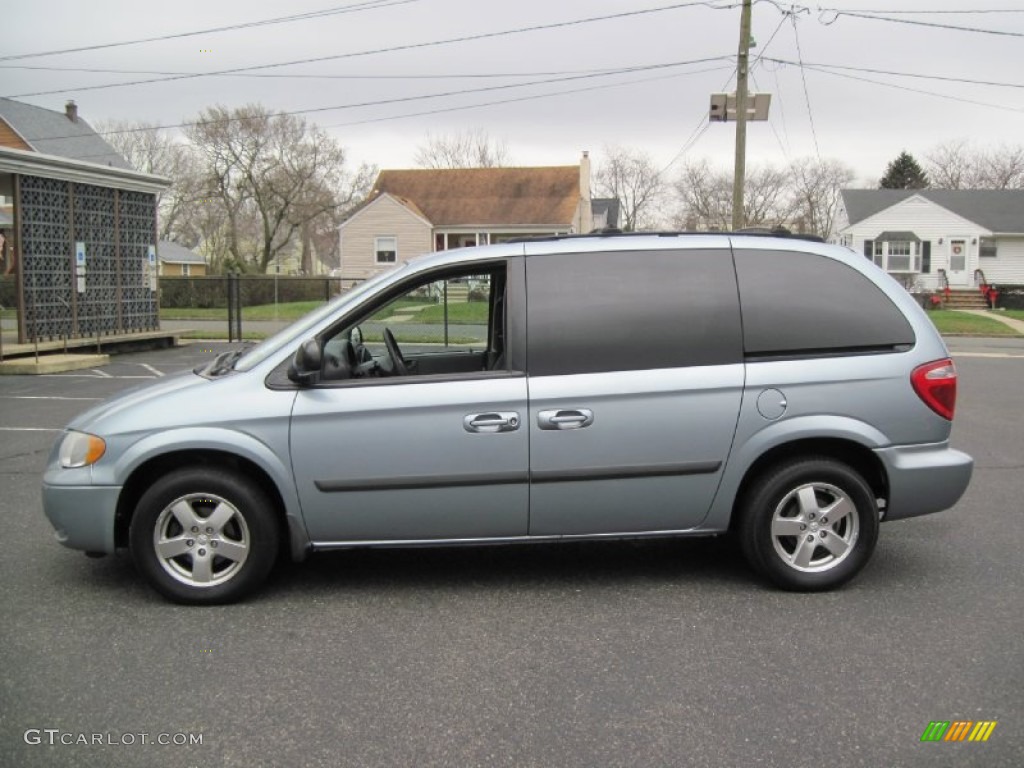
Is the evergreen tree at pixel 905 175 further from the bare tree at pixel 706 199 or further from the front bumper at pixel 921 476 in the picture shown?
the front bumper at pixel 921 476

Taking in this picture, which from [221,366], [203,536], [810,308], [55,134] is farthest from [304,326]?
[55,134]

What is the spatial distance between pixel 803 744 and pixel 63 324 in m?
17.0

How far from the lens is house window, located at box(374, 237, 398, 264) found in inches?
1745

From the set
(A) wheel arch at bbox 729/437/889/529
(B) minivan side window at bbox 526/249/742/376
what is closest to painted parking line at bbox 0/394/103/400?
(B) minivan side window at bbox 526/249/742/376

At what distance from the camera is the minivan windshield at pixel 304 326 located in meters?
4.45

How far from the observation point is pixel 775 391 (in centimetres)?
442

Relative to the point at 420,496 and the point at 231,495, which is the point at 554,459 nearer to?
the point at 420,496

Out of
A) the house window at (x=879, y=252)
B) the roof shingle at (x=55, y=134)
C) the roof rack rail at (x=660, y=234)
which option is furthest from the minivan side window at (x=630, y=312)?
the house window at (x=879, y=252)

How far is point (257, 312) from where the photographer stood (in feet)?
103

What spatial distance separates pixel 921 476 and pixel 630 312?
1734mm

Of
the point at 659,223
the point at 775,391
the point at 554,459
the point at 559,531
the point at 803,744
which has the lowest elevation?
the point at 803,744

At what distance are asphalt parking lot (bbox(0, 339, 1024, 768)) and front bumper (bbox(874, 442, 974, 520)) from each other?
1.52 feet

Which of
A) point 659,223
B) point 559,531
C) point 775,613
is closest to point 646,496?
point 559,531

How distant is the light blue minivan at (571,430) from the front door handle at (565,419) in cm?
1
